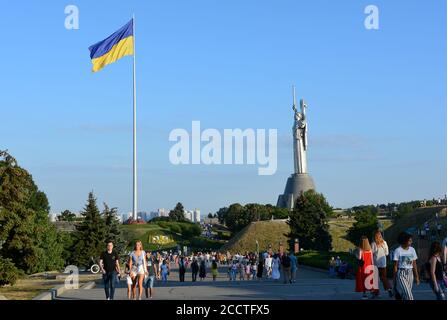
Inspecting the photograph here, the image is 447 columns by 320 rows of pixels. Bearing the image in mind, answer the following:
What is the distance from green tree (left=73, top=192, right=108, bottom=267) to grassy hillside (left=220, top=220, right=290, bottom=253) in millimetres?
47357

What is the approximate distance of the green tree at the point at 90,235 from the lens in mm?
48281

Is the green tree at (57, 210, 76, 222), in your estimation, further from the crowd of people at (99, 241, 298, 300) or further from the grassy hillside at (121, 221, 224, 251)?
the crowd of people at (99, 241, 298, 300)

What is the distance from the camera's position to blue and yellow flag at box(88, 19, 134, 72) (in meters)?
50.3

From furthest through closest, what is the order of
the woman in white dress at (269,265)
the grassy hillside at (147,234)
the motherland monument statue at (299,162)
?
the motherland monument statue at (299,162)
the grassy hillside at (147,234)
the woman in white dress at (269,265)

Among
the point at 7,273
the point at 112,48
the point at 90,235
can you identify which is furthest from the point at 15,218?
the point at 112,48

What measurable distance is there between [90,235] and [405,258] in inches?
1465

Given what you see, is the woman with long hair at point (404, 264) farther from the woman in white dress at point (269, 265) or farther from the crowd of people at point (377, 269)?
the woman in white dress at point (269, 265)

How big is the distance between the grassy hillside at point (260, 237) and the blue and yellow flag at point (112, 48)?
4534cm

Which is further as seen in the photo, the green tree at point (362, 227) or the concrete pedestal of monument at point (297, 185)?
the concrete pedestal of monument at point (297, 185)

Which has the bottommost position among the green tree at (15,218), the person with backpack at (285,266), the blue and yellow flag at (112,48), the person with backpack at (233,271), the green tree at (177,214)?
the person with backpack at (233,271)

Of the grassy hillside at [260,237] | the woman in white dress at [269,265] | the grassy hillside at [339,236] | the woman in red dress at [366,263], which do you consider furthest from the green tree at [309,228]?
the woman in red dress at [366,263]

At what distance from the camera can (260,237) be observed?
99.4m
